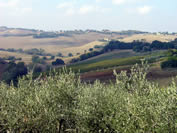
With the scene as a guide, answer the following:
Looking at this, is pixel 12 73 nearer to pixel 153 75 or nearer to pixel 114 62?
pixel 114 62

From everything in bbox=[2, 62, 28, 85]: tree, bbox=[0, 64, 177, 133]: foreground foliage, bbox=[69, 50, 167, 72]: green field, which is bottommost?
bbox=[2, 62, 28, 85]: tree

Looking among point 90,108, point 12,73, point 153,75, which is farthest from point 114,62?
point 90,108

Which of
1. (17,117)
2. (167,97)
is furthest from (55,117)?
(167,97)

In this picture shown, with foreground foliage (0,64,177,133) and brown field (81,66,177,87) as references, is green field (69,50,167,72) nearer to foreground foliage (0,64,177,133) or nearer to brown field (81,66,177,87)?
brown field (81,66,177,87)

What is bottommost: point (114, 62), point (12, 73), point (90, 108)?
point (12, 73)

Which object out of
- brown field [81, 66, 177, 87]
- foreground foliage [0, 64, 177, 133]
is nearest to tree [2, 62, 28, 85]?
brown field [81, 66, 177, 87]

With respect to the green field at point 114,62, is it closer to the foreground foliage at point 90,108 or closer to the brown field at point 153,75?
the brown field at point 153,75

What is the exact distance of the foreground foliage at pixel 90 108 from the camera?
12875 millimetres

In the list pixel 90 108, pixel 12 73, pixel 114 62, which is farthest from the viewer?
pixel 114 62

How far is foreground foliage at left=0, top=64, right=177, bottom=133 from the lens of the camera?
1288cm

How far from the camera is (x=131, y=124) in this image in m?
12.9

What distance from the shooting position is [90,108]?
15.7 m

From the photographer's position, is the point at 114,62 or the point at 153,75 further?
the point at 114,62

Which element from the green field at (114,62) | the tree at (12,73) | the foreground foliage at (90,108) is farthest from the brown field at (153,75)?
the foreground foliage at (90,108)
